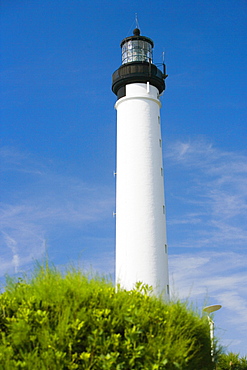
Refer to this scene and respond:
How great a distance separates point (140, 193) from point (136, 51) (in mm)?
6872

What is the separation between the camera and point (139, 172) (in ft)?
60.3

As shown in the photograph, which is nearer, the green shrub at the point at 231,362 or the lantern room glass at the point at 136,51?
the green shrub at the point at 231,362

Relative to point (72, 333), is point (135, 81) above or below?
above

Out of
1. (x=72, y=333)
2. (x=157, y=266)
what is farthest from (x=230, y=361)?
(x=72, y=333)

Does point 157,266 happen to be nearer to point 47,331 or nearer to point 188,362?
point 188,362

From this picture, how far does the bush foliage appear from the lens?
693 centimetres

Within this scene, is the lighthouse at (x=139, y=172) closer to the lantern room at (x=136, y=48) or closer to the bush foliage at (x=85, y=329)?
the lantern room at (x=136, y=48)

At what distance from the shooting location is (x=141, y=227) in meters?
17.6

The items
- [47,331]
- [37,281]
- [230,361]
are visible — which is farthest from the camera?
[230,361]

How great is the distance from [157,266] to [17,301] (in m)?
9.66

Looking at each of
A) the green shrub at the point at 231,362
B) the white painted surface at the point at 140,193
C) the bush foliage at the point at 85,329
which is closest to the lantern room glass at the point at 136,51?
the white painted surface at the point at 140,193

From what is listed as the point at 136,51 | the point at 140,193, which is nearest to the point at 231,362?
the point at 140,193

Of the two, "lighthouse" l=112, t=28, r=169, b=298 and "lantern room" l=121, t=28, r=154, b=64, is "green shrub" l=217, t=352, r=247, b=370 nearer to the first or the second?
"lighthouse" l=112, t=28, r=169, b=298

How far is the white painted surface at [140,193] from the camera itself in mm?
17141
